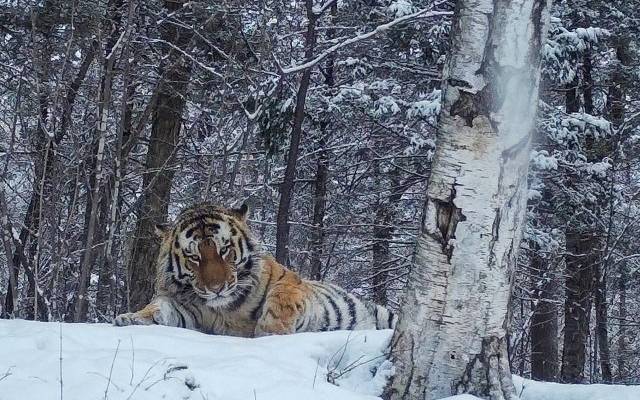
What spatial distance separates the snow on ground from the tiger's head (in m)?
0.68

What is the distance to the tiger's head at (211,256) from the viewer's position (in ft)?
19.1

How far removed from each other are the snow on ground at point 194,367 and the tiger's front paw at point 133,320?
0.38 meters

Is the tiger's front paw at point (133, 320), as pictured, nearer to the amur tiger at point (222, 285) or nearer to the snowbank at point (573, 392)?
the amur tiger at point (222, 285)

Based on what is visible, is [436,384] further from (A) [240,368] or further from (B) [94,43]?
(B) [94,43]


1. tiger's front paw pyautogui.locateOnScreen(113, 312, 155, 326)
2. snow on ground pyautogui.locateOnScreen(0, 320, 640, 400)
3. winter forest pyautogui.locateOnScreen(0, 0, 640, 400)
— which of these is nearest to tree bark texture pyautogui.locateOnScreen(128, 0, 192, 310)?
winter forest pyautogui.locateOnScreen(0, 0, 640, 400)

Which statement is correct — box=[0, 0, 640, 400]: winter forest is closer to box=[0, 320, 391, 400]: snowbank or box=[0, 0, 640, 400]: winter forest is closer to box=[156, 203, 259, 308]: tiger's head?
box=[0, 320, 391, 400]: snowbank

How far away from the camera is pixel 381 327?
6.97 m

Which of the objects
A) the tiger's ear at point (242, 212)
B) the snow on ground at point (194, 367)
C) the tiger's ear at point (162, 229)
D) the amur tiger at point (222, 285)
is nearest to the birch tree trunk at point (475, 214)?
the snow on ground at point (194, 367)

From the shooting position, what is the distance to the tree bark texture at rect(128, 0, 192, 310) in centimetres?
1041

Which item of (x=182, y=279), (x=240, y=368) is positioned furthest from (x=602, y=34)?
(x=240, y=368)

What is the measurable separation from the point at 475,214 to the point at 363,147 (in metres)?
10.3

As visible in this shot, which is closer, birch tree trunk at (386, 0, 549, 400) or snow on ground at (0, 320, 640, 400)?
snow on ground at (0, 320, 640, 400)

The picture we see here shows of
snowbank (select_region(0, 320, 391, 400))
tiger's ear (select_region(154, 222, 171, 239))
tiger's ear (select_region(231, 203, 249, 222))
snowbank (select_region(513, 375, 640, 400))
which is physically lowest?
snowbank (select_region(0, 320, 391, 400))

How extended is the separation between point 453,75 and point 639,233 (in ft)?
36.2
